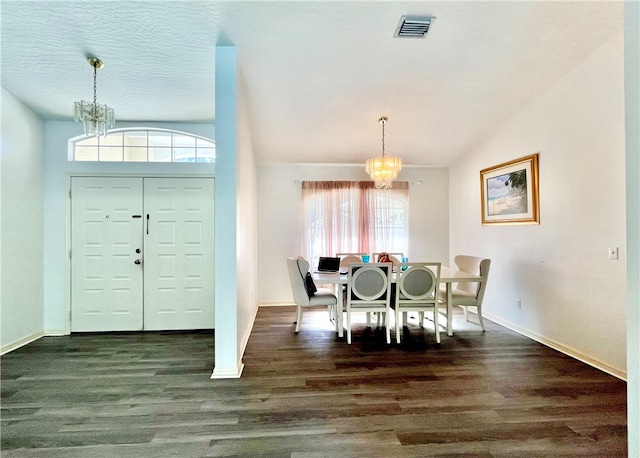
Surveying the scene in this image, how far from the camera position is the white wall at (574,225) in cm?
266

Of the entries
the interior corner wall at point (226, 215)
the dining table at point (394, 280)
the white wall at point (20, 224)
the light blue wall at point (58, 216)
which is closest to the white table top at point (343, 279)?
the dining table at point (394, 280)

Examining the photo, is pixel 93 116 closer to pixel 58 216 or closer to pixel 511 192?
pixel 58 216

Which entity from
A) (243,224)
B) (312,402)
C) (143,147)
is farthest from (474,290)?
(143,147)

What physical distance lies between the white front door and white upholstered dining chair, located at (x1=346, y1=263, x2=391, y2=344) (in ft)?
5.97

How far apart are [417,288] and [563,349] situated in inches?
60.4

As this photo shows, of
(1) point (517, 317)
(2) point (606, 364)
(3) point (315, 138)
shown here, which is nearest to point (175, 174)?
(3) point (315, 138)

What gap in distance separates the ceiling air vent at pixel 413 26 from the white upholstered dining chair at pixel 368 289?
217 cm

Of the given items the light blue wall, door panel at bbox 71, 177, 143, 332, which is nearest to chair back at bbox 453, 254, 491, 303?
door panel at bbox 71, 177, 143, 332

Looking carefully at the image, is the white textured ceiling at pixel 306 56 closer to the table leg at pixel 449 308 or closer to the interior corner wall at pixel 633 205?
the interior corner wall at pixel 633 205

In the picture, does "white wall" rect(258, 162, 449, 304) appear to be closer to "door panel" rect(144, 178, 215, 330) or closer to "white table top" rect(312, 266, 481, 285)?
"door panel" rect(144, 178, 215, 330)

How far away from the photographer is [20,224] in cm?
333

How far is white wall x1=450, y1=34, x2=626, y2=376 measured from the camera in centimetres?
266

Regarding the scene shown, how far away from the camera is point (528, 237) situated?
3.69m

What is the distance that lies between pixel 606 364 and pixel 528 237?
1.46 meters
